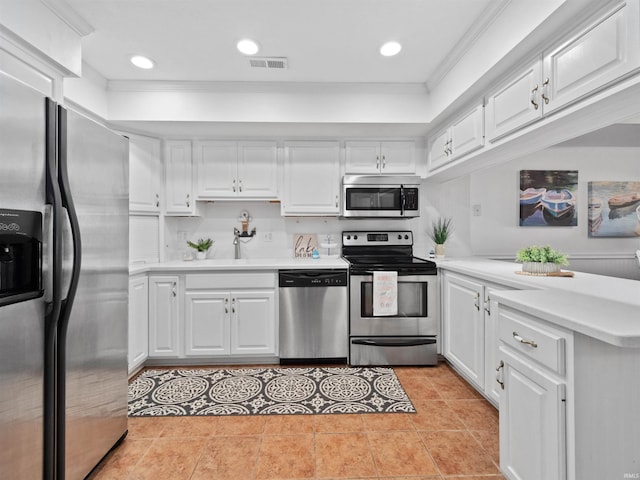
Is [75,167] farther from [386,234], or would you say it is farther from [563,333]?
[386,234]

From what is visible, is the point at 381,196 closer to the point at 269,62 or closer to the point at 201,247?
the point at 269,62

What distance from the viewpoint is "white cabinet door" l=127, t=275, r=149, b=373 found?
2.58m

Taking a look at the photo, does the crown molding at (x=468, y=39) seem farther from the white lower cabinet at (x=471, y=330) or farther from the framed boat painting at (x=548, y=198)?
the white lower cabinet at (x=471, y=330)

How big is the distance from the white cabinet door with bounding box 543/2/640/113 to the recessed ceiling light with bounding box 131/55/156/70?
262 cm

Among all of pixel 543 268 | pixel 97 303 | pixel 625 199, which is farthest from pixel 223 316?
pixel 625 199

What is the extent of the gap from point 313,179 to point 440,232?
144 centimetres

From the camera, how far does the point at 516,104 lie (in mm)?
1834

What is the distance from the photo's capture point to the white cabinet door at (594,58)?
1.20 meters

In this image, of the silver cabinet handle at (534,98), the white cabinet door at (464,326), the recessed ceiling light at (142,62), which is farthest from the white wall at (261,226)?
the silver cabinet handle at (534,98)

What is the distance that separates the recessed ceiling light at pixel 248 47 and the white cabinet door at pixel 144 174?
1408mm

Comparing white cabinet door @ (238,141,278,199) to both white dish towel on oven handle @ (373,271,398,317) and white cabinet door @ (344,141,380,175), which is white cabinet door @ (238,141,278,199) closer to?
white cabinet door @ (344,141,380,175)

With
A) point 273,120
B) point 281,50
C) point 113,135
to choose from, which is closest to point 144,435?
point 113,135

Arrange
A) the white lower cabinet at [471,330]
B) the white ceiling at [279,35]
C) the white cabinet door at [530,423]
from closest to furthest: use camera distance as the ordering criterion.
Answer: the white cabinet door at [530,423]
the white ceiling at [279,35]
the white lower cabinet at [471,330]

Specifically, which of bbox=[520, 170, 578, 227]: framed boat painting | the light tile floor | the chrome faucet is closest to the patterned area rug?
the light tile floor
